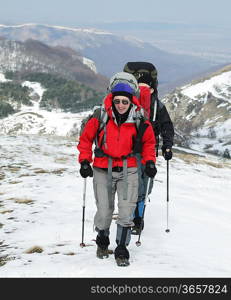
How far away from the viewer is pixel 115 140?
6773mm

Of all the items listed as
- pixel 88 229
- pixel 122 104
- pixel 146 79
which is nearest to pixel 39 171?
pixel 88 229

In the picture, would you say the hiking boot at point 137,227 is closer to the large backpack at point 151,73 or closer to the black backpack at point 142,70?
the large backpack at point 151,73

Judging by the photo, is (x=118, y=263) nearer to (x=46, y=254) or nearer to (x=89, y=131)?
(x=46, y=254)

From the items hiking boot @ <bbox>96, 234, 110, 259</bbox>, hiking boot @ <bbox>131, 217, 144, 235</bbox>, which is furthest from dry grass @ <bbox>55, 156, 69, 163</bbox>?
hiking boot @ <bbox>96, 234, 110, 259</bbox>

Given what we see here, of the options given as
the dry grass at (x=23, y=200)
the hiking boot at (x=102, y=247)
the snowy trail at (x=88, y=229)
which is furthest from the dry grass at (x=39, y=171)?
the hiking boot at (x=102, y=247)

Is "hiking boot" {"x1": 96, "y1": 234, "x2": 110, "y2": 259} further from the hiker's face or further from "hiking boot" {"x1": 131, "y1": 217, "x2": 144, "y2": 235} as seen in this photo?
→ the hiker's face

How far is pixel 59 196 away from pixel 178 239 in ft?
18.4

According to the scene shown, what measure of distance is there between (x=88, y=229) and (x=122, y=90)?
13.4ft

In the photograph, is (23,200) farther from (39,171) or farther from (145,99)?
(145,99)

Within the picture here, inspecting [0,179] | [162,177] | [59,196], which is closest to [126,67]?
[59,196]

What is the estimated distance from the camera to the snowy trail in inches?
264

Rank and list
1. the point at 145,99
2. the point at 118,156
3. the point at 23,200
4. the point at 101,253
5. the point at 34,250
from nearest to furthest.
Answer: the point at 118,156, the point at 101,253, the point at 34,250, the point at 145,99, the point at 23,200

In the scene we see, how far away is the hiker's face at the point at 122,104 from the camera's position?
6.71 metres

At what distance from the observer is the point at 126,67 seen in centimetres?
868
